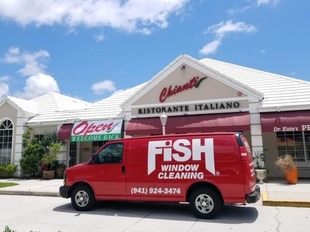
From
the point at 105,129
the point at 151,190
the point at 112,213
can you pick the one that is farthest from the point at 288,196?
the point at 105,129

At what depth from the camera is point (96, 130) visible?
645 inches

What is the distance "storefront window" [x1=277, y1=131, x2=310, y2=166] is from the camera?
590 inches

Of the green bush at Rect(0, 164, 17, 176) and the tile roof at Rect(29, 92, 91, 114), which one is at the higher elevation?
the tile roof at Rect(29, 92, 91, 114)

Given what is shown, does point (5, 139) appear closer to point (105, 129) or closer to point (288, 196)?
point (105, 129)

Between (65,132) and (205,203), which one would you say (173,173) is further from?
(65,132)

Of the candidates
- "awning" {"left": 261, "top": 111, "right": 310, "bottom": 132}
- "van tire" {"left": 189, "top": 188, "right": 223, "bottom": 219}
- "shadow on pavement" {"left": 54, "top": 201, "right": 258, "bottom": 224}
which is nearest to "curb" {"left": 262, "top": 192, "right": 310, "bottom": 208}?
"shadow on pavement" {"left": 54, "top": 201, "right": 258, "bottom": 224}

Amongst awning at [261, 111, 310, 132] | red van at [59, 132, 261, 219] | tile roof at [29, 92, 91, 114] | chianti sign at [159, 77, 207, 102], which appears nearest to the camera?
red van at [59, 132, 261, 219]

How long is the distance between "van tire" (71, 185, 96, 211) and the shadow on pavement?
0.16 metres

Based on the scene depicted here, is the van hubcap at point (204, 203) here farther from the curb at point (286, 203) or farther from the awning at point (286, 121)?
the awning at point (286, 121)

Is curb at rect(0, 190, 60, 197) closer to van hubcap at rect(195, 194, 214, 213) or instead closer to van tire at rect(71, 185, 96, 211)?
van tire at rect(71, 185, 96, 211)

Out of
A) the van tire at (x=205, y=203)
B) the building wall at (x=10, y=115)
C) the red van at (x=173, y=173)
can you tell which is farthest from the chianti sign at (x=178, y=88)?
A: the building wall at (x=10, y=115)

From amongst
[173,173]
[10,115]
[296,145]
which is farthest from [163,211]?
[10,115]

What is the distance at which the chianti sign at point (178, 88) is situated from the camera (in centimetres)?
1521

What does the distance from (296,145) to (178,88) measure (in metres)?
6.96
